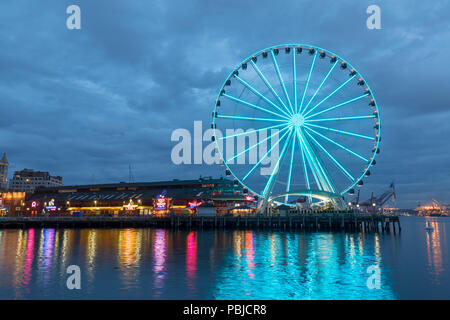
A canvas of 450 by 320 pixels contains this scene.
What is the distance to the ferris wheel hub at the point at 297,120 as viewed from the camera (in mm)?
53250

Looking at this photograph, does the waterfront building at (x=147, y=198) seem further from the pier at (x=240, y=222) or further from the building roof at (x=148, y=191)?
the pier at (x=240, y=222)

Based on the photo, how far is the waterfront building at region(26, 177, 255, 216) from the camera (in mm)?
90438

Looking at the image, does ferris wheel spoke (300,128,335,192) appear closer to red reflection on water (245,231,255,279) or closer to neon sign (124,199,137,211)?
red reflection on water (245,231,255,279)

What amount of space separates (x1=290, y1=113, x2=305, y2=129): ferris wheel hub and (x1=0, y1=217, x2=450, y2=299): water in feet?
58.3

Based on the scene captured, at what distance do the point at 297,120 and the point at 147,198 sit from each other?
5908cm

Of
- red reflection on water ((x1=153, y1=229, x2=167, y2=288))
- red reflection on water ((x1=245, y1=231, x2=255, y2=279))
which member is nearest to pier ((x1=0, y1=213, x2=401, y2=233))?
red reflection on water ((x1=245, y1=231, x2=255, y2=279))

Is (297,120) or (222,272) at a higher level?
(297,120)

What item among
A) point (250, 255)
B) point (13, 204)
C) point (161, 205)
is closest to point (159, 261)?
point (250, 255)

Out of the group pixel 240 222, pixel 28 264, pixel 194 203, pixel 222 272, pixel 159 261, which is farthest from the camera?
pixel 194 203

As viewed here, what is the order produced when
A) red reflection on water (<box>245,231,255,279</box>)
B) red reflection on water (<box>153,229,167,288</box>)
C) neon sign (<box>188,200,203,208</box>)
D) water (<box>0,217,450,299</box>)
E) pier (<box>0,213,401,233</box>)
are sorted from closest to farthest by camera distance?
water (<box>0,217,450,299</box>) < red reflection on water (<box>153,229,167,288</box>) < red reflection on water (<box>245,231,255,279</box>) < pier (<box>0,213,401,233</box>) < neon sign (<box>188,200,203,208</box>)

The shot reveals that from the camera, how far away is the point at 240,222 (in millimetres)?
70688

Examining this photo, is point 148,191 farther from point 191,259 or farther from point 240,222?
point 191,259
